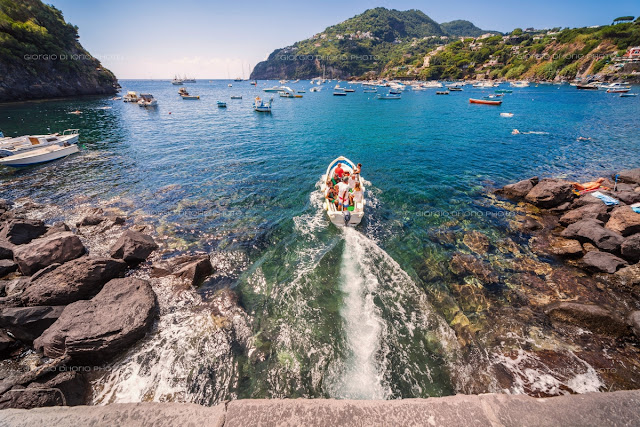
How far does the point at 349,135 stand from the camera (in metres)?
37.2

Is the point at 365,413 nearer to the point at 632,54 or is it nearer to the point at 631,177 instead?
the point at 631,177

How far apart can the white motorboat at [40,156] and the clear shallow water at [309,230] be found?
38.4 inches

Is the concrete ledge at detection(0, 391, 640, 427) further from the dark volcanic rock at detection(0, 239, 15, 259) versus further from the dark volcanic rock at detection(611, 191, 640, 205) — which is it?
the dark volcanic rock at detection(611, 191, 640, 205)

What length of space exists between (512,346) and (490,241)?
6.70m

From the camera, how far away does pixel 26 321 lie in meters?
7.96

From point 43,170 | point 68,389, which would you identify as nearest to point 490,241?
point 68,389

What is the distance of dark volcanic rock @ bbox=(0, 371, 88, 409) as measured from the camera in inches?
219

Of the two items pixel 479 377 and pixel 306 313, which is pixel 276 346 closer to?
pixel 306 313

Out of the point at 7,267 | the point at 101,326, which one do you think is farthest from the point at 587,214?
the point at 7,267

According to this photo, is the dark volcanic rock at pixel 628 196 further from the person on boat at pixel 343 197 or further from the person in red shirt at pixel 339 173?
the person in red shirt at pixel 339 173

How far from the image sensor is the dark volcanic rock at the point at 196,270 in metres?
10.7

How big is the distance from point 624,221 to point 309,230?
16.6 meters

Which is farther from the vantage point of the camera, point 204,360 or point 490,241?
point 490,241

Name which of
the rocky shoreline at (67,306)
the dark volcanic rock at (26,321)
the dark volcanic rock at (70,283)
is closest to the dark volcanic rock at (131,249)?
→ the rocky shoreline at (67,306)
